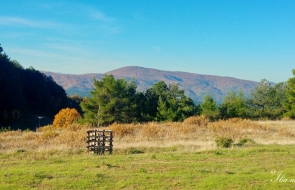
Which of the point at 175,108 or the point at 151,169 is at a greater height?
the point at 175,108

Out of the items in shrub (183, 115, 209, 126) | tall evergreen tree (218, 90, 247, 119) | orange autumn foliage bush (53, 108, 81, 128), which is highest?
tall evergreen tree (218, 90, 247, 119)

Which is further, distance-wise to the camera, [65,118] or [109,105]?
[65,118]

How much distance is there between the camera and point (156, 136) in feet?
70.5

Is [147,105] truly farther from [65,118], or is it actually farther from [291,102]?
[291,102]

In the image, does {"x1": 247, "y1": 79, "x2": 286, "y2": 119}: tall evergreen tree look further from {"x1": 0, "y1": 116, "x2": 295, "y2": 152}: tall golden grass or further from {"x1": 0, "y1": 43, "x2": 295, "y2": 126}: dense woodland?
{"x1": 0, "y1": 116, "x2": 295, "y2": 152}: tall golden grass

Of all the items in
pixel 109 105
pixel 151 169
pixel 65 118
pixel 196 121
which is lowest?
pixel 65 118

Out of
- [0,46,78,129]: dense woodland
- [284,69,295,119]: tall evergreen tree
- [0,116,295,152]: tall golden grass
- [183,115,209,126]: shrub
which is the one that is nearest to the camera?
[0,116,295,152]: tall golden grass

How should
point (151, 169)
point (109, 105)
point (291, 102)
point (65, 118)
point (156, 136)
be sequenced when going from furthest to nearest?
point (291, 102) < point (65, 118) < point (109, 105) < point (156, 136) < point (151, 169)

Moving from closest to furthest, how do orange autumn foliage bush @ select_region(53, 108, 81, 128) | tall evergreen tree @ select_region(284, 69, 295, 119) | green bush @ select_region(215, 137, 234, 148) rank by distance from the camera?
1. green bush @ select_region(215, 137, 234, 148)
2. tall evergreen tree @ select_region(284, 69, 295, 119)
3. orange autumn foliage bush @ select_region(53, 108, 81, 128)

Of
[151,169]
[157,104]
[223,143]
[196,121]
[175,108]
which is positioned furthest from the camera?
[157,104]

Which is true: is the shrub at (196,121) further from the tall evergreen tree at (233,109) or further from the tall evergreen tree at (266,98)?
the tall evergreen tree at (266,98)

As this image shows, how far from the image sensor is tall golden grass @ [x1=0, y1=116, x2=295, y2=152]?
17.2 m

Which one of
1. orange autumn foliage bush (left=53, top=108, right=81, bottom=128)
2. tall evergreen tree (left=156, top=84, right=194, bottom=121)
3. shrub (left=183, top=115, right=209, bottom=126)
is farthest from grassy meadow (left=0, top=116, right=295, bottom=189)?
orange autumn foliage bush (left=53, top=108, right=81, bottom=128)

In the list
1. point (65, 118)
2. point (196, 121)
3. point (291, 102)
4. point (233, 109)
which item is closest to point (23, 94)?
point (65, 118)
